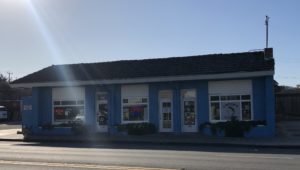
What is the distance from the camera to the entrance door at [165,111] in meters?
31.6

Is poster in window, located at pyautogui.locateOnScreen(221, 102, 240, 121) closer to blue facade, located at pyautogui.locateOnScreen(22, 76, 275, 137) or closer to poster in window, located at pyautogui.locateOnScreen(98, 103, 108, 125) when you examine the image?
blue facade, located at pyautogui.locateOnScreen(22, 76, 275, 137)

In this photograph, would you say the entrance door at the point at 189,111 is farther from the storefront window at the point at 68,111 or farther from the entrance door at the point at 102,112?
the storefront window at the point at 68,111

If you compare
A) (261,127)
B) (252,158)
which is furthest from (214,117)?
(252,158)

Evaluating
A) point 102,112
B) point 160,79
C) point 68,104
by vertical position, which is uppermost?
point 160,79

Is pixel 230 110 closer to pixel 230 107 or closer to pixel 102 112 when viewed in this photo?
pixel 230 107

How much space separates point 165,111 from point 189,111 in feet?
4.99

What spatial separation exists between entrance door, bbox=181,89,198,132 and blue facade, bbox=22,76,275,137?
0.95 feet

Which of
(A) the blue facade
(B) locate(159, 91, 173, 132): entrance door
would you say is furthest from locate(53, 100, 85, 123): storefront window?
(B) locate(159, 91, 173, 132): entrance door

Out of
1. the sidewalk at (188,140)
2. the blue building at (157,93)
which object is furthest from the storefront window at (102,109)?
the sidewalk at (188,140)

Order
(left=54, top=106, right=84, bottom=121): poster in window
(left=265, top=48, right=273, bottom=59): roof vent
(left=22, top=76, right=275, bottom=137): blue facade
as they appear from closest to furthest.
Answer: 1. (left=22, top=76, right=275, bottom=137): blue facade
2. (left=265, top=48, right=273, bottom=59): roof vent
3. (left=54, top=106, right=84, bottom=121): poster in window

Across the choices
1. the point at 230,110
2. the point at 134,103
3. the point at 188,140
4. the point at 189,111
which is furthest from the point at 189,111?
the point at 188,140

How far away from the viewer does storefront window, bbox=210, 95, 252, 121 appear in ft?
98.0

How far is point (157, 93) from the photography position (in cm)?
3184

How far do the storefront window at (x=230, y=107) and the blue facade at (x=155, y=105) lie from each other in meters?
0.36
